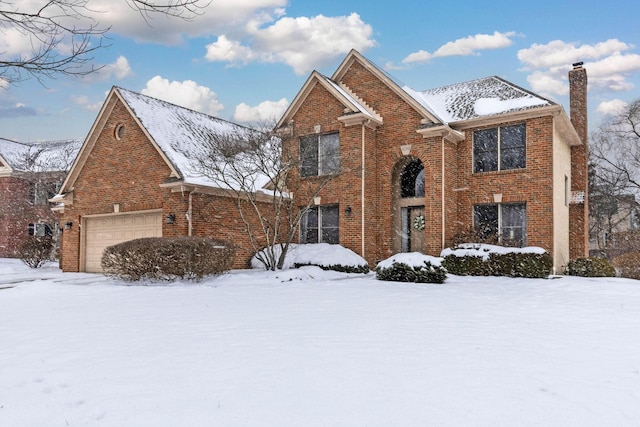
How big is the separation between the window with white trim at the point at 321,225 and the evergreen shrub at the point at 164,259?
6527 millimetres

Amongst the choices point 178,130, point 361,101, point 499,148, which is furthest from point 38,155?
point 499,148

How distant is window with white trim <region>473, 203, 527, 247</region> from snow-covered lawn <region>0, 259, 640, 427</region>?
798 centimetres

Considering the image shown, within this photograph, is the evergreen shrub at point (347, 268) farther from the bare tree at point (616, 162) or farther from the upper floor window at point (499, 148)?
the bare tree at point (616, 162)

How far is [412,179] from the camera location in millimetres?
18938

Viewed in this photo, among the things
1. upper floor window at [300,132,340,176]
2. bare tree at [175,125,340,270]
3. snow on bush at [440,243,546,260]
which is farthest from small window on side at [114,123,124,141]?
snow on bush at [440,243,546,260]

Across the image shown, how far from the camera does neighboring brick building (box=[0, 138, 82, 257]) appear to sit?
102 feet

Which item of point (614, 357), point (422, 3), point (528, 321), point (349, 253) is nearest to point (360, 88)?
point (422, 3)

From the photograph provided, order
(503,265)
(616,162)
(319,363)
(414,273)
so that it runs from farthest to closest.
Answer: (616,162)
(503,265)
(414,273)
(319,363)

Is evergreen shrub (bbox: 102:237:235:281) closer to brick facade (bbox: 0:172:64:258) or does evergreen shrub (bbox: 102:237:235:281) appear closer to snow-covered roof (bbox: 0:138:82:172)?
snow-covered roof (bbox: 0:138:82:172)

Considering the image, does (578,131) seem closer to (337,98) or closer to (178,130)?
(337,98)

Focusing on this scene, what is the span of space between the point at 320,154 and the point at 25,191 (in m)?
25.0

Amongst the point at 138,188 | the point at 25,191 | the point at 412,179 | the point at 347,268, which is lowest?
the point at 347,268

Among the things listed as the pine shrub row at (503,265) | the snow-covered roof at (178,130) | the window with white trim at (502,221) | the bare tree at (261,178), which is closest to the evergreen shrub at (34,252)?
the snow-covered roof at (178,130)

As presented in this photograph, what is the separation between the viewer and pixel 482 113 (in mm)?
17484
